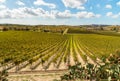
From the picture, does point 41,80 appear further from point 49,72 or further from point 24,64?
point 24,64

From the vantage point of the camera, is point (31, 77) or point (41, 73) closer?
point (31, 77)

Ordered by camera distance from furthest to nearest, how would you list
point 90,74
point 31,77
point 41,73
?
point 41,73
point 31,77
point 90,74

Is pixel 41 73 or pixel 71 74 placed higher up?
pixel 71 74

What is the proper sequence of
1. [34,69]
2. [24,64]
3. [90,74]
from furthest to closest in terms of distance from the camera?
[24,64], [34,69], [90,74]

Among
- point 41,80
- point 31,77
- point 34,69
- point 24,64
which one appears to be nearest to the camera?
point 41,80

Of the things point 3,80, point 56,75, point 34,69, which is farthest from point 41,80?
point 3,80

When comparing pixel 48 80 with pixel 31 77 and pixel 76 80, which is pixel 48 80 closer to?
pixel 31 77

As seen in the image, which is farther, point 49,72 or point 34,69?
point 34,69

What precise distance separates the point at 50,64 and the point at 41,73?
6.33 metres

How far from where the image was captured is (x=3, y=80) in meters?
6.01

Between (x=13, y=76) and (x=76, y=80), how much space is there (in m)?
22.1

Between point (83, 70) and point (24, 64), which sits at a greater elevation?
point (83, 70)

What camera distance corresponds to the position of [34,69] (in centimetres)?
3120

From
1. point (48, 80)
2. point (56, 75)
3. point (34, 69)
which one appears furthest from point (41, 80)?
point (34, 69)
